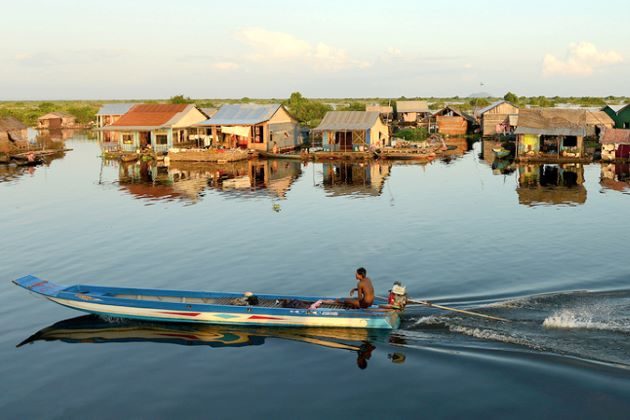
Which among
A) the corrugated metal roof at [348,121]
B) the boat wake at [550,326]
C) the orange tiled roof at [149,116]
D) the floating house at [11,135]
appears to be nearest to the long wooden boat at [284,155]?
the corrugated metal roof at [348,121]

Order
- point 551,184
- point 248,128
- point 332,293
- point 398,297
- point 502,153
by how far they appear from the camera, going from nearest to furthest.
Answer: point 398,297, point 332,293, point 551,184, point 502,153, point 248,128

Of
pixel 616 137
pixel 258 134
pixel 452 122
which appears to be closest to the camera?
pixel 616 137

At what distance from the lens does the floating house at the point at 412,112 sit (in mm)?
101025

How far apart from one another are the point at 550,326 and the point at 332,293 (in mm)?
7375

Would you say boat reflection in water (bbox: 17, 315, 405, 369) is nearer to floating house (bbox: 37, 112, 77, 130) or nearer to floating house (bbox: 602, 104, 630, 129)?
floating house (bbox: 602, 104, 630, 129)

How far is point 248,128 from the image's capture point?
63.8 meters

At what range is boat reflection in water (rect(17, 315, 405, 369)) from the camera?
1798 centimetres

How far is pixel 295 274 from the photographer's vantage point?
24.2 meters

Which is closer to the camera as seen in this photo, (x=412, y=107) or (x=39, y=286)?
(x=39, y=286)

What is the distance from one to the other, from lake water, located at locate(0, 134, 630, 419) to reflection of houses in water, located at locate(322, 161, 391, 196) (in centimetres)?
95

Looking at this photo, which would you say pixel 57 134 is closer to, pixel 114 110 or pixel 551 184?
pixel 114 110

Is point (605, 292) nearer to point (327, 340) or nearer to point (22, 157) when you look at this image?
point (327, 340)

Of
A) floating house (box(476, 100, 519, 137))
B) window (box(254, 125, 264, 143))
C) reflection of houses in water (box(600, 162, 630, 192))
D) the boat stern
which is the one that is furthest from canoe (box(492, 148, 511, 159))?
the boat stern

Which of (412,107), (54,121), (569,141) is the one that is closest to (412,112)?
(412,107)
